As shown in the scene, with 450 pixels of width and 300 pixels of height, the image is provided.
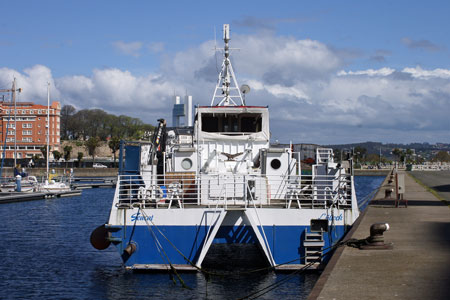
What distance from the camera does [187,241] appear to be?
17.6 m

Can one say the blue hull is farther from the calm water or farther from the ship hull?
the calm water

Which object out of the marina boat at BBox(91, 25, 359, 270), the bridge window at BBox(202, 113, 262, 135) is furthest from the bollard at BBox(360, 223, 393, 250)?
the bridge window at BBox(202, 113, 262, 135)

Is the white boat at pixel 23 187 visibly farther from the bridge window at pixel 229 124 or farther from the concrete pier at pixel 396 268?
the concrete pier at pixel 396 268

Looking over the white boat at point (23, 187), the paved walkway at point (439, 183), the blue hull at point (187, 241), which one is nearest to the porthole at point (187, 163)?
the blue hull at point (187, 241)

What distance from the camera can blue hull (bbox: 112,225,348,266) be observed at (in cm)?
1756

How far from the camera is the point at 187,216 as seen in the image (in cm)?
1759

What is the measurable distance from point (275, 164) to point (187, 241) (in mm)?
4769

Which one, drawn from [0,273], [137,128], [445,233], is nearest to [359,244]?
[445,233]

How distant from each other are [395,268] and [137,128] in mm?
146292

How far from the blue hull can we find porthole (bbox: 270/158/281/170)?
343cm

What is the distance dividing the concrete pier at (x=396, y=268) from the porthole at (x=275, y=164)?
3275 mm

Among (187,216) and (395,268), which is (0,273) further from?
(395,268)

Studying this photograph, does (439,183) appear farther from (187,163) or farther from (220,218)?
(220,218)

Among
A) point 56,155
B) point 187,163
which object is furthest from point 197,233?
point 56,155
